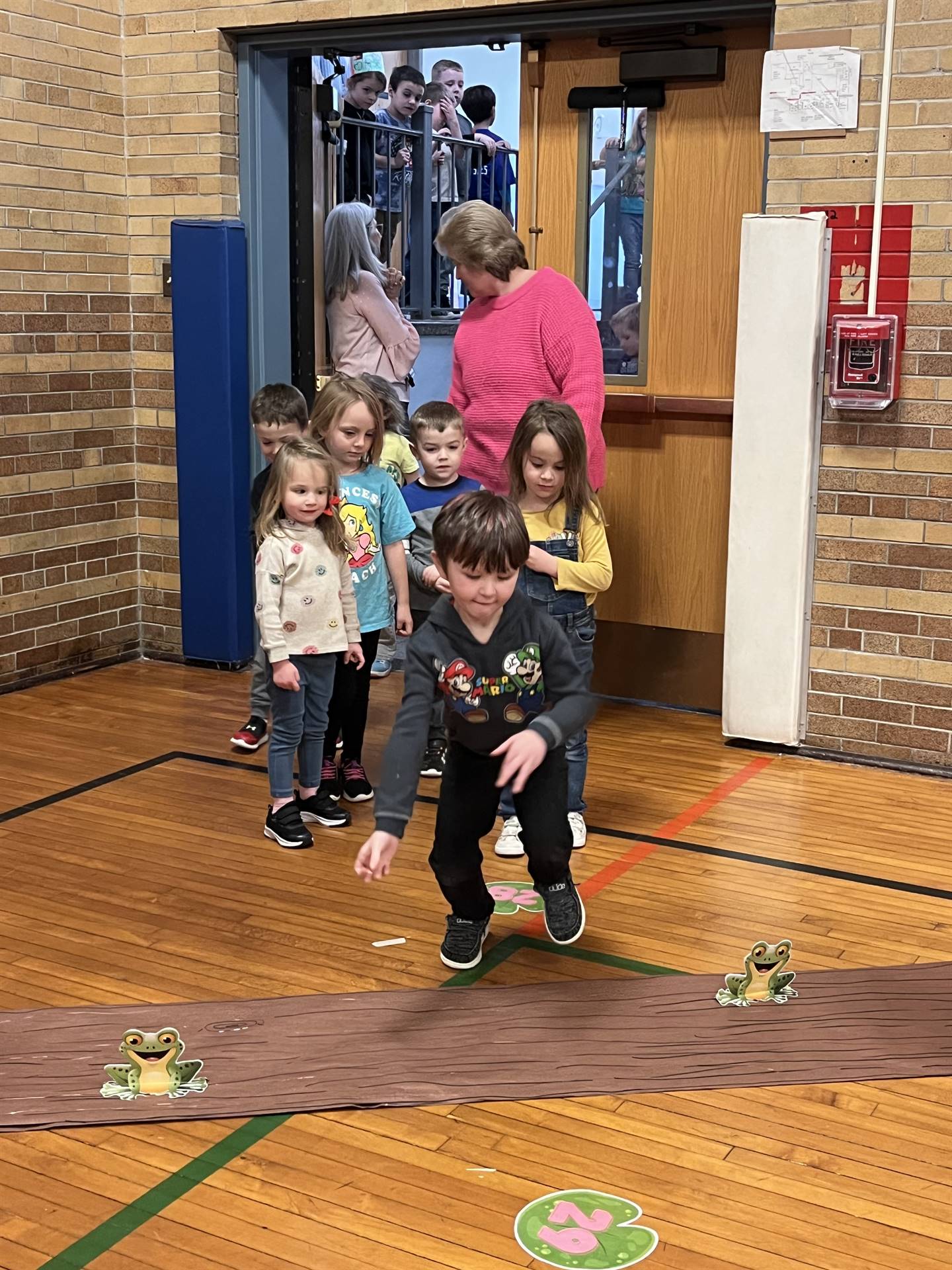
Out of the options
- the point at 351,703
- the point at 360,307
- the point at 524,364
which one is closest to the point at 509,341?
the point at 524,364

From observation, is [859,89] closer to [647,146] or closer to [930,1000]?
[647,146]

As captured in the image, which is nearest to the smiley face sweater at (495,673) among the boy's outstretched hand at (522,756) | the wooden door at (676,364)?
the boy's outstretched hand at (522,756)

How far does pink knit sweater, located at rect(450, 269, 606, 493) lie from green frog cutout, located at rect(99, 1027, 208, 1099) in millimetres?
1955

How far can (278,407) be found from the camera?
13.2 feet

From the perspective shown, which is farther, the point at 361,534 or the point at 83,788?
the point at 83,788

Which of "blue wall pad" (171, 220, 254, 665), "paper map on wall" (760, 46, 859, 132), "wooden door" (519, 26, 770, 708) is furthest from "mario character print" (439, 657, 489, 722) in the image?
"blue wall pad" (171, 220, 254, 665)

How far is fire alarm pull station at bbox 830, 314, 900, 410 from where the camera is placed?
13.4 ft

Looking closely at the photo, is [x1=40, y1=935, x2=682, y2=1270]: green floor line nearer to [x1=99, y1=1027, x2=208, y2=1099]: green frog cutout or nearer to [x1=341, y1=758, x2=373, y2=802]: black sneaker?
[x1=99, y1=1027, x2=208, y2=1099]: green frog cutout

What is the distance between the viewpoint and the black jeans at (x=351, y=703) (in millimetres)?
3920

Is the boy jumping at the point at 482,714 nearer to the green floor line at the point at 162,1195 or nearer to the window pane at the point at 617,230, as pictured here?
the green floor line at the point at 162,1195

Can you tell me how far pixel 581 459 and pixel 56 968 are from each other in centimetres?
161

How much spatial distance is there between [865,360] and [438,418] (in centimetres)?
126

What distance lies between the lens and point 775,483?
4301 millimetres

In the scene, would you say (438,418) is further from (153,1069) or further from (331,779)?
(153,1069)
